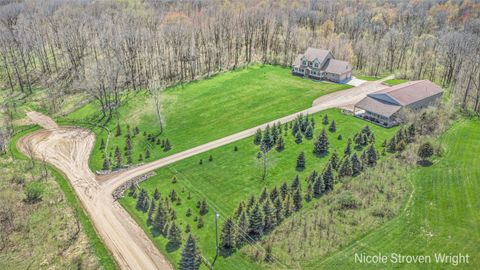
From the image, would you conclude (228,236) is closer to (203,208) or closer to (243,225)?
(243,225)

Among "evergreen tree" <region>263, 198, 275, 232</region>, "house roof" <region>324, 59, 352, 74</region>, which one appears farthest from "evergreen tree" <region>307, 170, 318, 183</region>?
"house roof" <region>324, 59, 352, 74</region>

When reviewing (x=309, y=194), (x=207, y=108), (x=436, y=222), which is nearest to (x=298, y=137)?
(x=309, y=194)

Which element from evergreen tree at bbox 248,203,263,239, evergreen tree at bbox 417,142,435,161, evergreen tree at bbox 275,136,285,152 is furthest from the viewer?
evergreen tree at bbox 275,136,285,152

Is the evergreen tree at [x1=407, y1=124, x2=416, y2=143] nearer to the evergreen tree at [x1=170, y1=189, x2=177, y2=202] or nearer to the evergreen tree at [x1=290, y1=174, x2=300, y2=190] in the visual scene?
the evergreen tree at [x1=290, y1=174, x2=300, y2=190]

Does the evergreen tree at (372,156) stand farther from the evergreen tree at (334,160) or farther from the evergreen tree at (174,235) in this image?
the evergreen tree at (174,235)

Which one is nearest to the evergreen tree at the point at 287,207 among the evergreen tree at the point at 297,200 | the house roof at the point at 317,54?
the evergreen tree at the point at 297,200

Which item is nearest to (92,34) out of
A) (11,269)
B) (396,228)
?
(11,269)

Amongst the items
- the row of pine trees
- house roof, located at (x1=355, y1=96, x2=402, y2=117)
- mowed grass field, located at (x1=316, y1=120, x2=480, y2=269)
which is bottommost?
the row of pine trees
